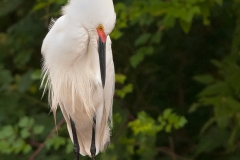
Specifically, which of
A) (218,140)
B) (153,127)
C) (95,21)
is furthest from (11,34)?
(95,21)

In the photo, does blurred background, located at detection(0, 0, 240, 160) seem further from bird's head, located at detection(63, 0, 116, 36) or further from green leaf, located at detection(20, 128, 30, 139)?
bird's head, located at detection(63, 0, 116, 36)

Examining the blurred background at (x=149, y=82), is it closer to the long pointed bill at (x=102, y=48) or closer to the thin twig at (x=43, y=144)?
the thin twig at (x=43, y=144)

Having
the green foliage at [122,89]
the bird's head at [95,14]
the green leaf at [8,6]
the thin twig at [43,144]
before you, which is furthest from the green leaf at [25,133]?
the bird's head at [95,14]

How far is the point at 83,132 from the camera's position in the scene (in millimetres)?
2184

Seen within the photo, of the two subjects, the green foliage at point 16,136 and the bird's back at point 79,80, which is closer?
the bird's back at point 79,80

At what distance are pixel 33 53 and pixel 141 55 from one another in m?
0.75

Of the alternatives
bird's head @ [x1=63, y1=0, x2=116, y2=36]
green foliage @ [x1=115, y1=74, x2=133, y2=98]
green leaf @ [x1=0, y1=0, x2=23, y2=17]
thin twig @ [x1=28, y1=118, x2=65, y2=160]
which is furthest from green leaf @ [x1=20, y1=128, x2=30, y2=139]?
bird's head @ [x1=63, y1=0, x2=116, y2=36]

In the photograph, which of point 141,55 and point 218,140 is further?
point 218,140

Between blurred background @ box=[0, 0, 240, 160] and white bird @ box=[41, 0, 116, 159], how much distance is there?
0.17 meters

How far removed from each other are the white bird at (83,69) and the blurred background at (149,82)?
0.55 feet

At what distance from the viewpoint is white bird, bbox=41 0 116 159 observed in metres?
1.62

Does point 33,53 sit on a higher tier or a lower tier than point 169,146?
higher

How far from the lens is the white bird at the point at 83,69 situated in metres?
1.62

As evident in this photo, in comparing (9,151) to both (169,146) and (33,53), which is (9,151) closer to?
(33,53)
